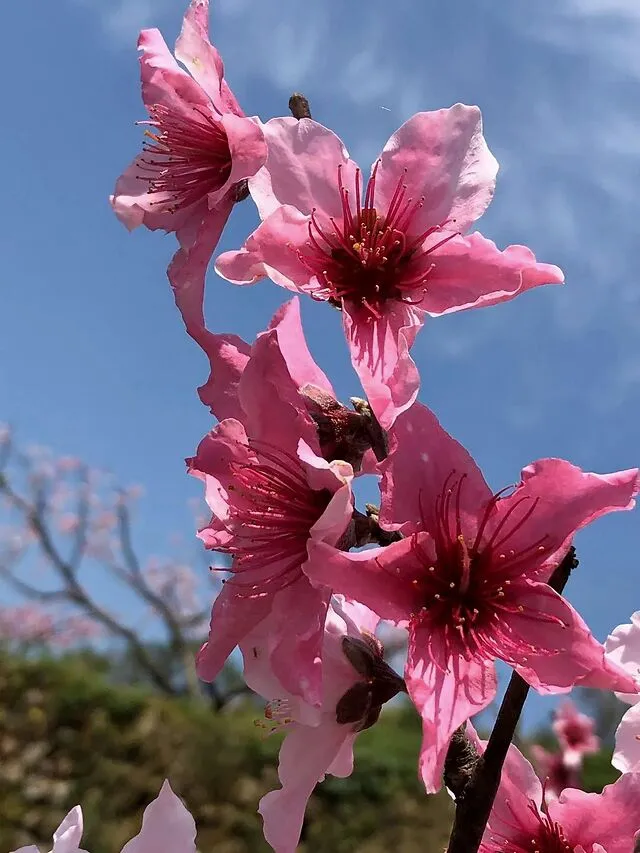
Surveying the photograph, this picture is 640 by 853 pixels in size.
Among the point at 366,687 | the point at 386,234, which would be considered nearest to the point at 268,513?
the point at 366,687

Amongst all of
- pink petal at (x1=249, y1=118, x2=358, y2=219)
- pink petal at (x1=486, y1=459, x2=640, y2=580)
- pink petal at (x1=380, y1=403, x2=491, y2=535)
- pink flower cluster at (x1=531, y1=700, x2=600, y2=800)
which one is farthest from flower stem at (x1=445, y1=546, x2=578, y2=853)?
pink flower cluster at (x1=531, y1=700, x2=600, y2=800)

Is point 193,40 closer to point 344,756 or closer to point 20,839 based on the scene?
point 344,756

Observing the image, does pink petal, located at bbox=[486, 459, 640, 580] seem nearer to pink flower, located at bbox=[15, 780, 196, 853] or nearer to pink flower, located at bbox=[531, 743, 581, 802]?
pink flower, located at bbox=[15, 780, 196, 853]

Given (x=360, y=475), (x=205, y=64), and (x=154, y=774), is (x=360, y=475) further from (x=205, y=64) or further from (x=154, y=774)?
(x=154, y=774)

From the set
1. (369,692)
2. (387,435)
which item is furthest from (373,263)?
(369,692)

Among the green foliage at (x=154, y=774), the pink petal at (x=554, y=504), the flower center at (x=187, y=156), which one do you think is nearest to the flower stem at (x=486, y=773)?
the pink petal at (x=554, y=504)

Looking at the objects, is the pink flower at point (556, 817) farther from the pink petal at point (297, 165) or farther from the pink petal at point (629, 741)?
the pink petal at point (297, 165)
